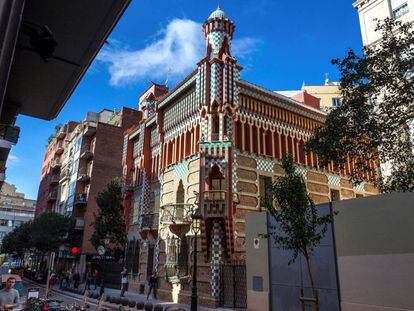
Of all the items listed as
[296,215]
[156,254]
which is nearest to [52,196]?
[156,254]

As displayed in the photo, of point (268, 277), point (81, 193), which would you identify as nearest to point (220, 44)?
point (268, 277)

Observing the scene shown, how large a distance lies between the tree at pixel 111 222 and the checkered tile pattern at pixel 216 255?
1232 centimetres

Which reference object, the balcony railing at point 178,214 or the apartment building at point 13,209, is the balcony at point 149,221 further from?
the apartment building at point 13,209

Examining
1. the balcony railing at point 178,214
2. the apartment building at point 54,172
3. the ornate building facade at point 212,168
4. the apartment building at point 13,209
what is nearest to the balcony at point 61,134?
the apartment building at point 54,172

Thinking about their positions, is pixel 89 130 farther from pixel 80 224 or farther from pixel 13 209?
pixel 13 209

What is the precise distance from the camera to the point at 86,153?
1699 inches

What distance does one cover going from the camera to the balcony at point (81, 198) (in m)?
40.9

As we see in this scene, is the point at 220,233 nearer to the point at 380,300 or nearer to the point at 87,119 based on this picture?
the point at 380,300

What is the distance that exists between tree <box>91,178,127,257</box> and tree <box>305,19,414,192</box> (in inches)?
872

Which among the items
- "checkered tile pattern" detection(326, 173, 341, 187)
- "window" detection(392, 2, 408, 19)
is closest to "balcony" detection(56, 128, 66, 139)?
"checkered tile pattern" detection(326, 173, 341, 187)

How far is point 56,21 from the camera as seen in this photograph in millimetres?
3734

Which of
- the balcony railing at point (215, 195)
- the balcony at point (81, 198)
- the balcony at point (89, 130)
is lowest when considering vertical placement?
the balcony railing at point (215, 195)

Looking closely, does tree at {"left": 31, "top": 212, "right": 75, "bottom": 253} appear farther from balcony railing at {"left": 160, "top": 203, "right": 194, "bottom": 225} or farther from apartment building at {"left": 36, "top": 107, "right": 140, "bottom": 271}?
balcony railing at {"left": 160, "top": 203, "right": 194, "bottom": 225}

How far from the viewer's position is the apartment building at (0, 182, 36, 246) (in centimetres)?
8506
